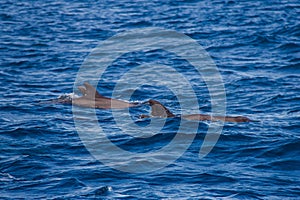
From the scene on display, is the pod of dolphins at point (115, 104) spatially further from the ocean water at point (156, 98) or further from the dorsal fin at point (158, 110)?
the ocean water at point (156, 98)

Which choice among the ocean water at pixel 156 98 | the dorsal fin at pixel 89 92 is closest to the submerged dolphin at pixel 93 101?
the dorsal fin at pixel 89 92

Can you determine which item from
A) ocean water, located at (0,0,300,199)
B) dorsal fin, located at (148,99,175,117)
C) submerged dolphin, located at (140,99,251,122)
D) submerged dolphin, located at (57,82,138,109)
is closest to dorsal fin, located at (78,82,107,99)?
submerged dolphin, located at (57,82,138,109)

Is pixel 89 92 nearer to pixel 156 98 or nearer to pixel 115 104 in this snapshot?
pixel 115 104

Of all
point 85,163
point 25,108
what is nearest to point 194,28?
point 25,108

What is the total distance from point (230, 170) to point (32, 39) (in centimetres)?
1601

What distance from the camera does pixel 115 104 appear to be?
17.8m

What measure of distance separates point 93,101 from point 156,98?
1.88 m

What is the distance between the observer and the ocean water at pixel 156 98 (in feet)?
39.8

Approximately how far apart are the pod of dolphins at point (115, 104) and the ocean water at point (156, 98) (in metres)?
0.42

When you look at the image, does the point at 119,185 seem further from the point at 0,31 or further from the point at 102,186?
the point at 0,31

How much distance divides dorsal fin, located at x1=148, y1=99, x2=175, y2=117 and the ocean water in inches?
17.6

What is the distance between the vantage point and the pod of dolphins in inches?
640

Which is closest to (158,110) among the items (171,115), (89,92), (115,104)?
(171,115)

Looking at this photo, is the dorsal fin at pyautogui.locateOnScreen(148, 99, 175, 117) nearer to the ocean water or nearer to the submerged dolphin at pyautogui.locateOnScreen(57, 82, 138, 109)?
the ocean water
